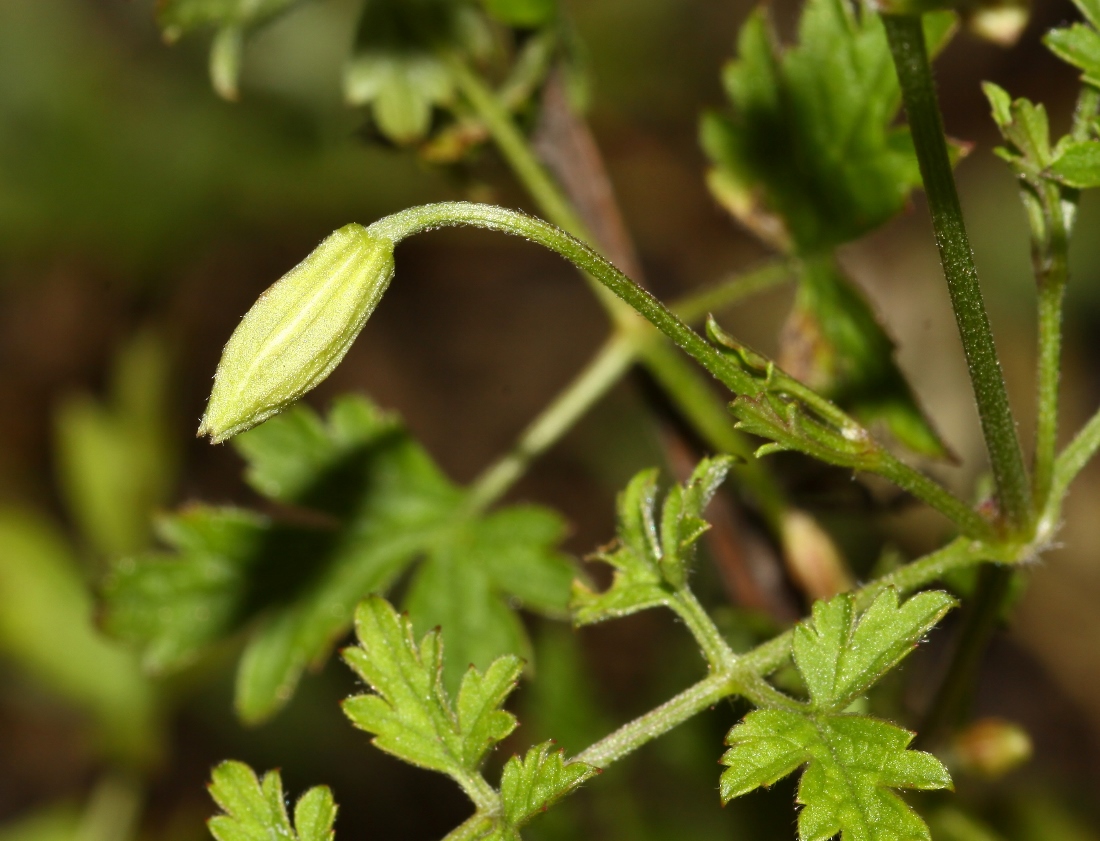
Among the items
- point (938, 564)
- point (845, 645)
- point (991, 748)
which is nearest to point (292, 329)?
point (845, 645)

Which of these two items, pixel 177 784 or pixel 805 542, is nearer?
pixel 805 542

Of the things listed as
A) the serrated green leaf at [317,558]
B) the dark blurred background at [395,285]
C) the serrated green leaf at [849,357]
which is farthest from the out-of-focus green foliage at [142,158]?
the serrated green leaf at [849,357]

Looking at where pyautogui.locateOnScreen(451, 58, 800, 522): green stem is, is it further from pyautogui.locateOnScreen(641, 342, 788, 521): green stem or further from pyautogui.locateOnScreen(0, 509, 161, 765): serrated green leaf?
pyautogui.locateOnScreen(0, 509, 161, 765): serrated green leaf

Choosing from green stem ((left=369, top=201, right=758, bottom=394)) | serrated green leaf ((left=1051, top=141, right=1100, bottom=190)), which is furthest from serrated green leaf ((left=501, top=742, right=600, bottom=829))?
serrated green leaf ((left=1051, top=141, right=1100, bottom=190))

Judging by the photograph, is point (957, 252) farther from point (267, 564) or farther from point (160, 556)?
point (160, 556)

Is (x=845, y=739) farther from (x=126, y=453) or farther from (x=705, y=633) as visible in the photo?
(x=126, y=453)

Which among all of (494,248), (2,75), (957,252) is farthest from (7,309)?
(957,252)
